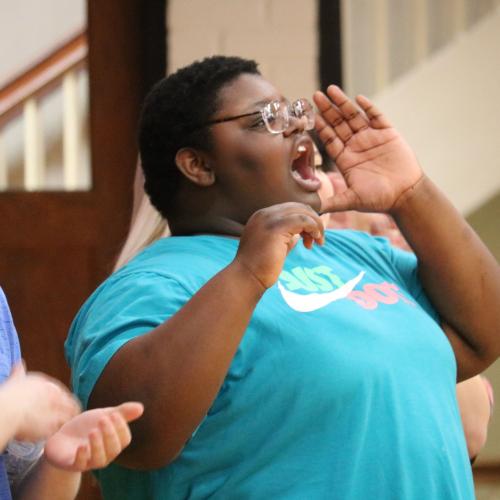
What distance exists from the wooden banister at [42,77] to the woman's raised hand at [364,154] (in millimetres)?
1742

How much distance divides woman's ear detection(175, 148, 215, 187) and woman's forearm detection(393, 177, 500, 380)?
33 centimetres

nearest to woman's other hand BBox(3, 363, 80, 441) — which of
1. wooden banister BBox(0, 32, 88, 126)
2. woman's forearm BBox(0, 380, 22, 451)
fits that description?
woman's forearm BBox(0, 380, 22, 451)

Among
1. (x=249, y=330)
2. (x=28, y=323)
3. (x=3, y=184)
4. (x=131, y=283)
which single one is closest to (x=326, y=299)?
(x=249, y=330)

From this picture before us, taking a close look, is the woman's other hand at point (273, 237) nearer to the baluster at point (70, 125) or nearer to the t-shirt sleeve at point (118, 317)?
the t-shirt sleeve at point (118, 317)

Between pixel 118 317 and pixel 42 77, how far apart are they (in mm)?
2322

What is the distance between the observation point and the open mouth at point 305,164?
1.64 meters

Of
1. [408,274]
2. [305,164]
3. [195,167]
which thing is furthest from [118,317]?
[408,274]

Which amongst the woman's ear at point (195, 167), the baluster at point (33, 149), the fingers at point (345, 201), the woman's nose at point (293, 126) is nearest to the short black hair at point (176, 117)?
the woman's ear at point (195, 167)

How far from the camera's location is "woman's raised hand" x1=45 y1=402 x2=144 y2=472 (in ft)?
3.65

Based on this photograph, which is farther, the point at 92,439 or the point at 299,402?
the point at 299,402

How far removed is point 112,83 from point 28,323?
0.77 m

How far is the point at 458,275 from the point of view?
5.51 ft

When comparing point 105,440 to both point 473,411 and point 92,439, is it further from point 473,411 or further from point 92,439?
point 473,411

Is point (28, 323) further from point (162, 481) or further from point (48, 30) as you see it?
point (162, 481)
